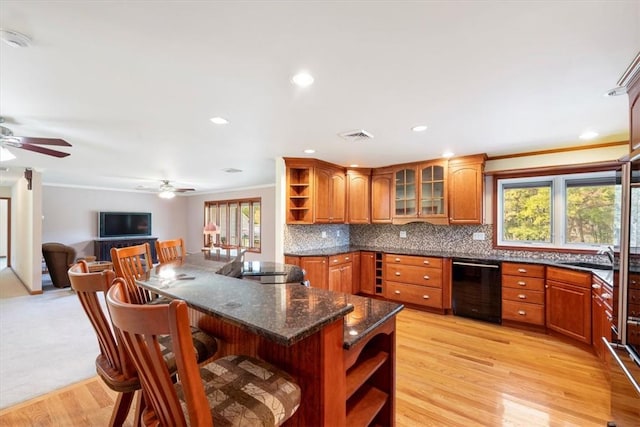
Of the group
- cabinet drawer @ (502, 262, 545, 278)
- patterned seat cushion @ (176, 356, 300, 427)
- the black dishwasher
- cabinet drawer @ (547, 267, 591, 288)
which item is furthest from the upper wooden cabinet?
patterned seat cushion @ (176, 356, 300, 427)

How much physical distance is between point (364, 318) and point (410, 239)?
3.67m

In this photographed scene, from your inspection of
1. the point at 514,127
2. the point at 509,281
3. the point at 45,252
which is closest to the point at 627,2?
the point at 514,127

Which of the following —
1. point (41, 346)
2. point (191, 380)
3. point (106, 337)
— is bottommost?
point (41, 346)

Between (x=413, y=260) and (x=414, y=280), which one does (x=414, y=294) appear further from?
(x=413, y=260)

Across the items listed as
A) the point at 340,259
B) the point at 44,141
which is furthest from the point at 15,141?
the point at 340,259

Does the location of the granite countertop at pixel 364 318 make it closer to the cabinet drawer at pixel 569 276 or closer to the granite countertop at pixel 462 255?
the granite countertop at pixel 462 255

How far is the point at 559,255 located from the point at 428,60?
3.47 meters

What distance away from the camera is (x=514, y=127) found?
9.02ft

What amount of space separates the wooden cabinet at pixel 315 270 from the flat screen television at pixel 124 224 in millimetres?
6784

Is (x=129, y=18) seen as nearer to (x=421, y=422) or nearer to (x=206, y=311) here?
(x=206, y=311)

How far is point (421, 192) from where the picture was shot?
435cm

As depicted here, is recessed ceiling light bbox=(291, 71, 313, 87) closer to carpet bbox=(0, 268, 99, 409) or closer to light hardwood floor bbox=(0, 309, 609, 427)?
light hardwood floor bbox=(0, 309, 609, 427)

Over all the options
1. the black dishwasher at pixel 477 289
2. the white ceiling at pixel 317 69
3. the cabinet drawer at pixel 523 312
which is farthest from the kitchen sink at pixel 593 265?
the white ceiling at pixel 317 69

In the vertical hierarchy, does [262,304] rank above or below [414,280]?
above
